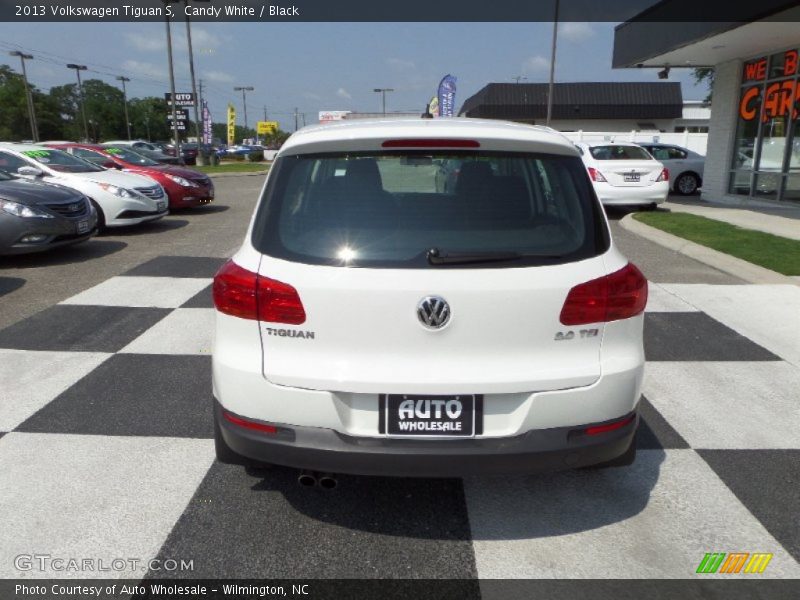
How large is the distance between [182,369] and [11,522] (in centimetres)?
193

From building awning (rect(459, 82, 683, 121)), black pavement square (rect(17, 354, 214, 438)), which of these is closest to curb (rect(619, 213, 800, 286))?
black pavement square (rect(17, 354, 214, 438))

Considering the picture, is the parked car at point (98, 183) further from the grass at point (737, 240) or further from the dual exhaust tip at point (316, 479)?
the dual exhaust tip at point (316, 479)

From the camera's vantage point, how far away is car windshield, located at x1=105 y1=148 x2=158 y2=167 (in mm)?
14445

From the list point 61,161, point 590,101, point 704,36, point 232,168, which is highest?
point 590,101

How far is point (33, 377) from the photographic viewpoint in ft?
14.9

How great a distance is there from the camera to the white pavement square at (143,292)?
6.54 m

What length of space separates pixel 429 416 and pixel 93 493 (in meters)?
1.76

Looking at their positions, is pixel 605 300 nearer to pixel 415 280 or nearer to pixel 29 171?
pixel 415 280

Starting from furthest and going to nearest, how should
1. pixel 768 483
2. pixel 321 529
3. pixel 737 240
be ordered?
pixel 737 240, pixel 768 483, pixel 321 529

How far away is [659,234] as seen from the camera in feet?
34.9

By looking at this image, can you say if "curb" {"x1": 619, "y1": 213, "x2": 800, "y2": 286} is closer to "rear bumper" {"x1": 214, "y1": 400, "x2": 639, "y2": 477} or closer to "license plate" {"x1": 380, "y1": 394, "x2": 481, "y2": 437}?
"rear bumper" {"x1": 214, "y1": 400, "x2": 639, "y2": 477}

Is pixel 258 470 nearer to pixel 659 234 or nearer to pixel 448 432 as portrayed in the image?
pixel 448 432

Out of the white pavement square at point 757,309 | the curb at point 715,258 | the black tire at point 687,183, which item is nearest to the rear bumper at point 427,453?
the white pavement square at point 757,309

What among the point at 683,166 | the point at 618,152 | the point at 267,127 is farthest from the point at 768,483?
the point at 267,127
